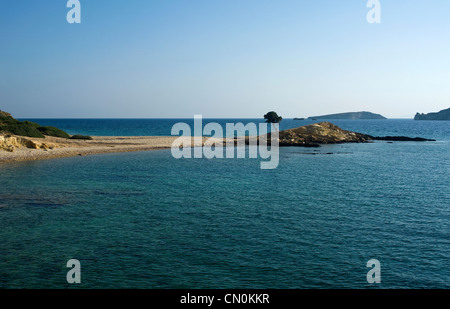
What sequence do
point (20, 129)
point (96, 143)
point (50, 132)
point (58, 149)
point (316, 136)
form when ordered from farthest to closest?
point (316, 136)
point (50, 132)
point (96, 143)
point (20, 129)
point (58, 149)

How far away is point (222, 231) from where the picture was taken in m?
20.7

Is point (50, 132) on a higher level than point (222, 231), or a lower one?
higher

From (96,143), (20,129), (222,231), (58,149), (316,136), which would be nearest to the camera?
(222,231)

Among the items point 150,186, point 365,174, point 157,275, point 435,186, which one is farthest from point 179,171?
point 157,275

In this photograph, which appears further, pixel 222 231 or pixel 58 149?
pixel 58 149

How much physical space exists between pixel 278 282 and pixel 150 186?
22008mm

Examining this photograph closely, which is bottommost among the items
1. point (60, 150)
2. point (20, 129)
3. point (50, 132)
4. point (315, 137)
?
point (60, 150)

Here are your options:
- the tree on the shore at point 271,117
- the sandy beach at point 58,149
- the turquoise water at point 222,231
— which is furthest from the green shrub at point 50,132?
the tree on the shore at point 271,117

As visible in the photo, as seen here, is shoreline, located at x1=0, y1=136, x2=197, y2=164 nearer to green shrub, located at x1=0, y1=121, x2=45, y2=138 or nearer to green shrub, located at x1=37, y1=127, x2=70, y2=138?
green shrub, located at x1=0, y1=121, x2=45, y2=138

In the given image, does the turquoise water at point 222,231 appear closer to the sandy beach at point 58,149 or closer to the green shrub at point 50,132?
the sandy beach at point 58,149

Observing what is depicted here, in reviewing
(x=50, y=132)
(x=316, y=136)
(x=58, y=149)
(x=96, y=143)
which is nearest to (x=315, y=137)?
(x=316, y=136)

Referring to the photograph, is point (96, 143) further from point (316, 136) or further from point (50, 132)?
point (316, 136)

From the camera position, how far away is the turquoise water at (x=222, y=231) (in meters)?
15.1
